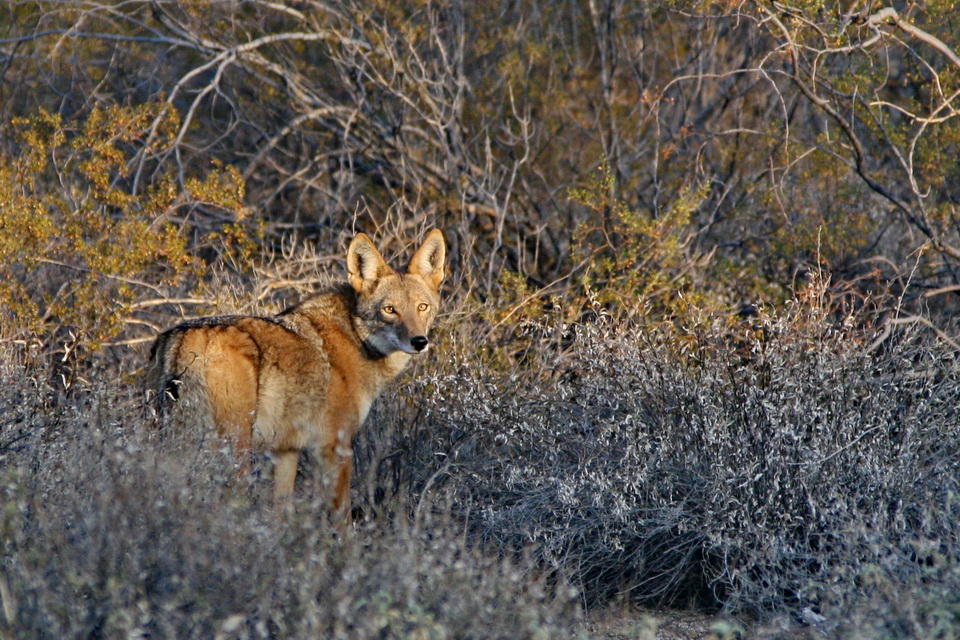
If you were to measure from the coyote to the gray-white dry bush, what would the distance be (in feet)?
2.36

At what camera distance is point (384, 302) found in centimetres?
611

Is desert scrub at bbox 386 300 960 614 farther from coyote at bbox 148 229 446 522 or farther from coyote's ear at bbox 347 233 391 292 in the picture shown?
coyote's ear at bbox 347 233 391 292

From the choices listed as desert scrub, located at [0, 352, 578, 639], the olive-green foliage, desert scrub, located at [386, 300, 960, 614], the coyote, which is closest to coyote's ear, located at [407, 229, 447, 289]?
the coyote

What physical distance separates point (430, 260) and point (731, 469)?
2525mm

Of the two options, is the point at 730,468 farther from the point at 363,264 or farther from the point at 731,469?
the point at 363,264

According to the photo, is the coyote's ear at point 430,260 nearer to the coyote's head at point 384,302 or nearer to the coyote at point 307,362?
the coyote at point 307,362

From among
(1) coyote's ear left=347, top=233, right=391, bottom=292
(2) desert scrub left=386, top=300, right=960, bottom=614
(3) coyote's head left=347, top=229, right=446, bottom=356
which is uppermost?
(1) coyote's ear left=347, top=233, right=391, bottom=292

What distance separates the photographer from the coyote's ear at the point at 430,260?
20.9ft

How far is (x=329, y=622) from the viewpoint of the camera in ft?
11.1

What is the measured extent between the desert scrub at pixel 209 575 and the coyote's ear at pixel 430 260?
2528 millimetres

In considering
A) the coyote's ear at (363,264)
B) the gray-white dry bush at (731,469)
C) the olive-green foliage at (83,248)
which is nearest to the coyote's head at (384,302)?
the coyote's ear at (363,264)

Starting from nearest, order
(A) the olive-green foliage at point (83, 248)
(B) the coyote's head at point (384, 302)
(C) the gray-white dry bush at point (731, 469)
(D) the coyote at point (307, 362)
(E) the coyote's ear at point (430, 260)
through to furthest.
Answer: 1. (C) the gray-white dry bush at point (731, 469)
2. (D) the coyote at point (307, 362)
3. (B) the coyote's head at point (384, 302)
4. (E) the coyote's ear at point (430, 260)
5. (A) the olive-green foliage at point (83, 248)

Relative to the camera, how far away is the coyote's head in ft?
19.8

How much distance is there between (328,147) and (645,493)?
667 cm
